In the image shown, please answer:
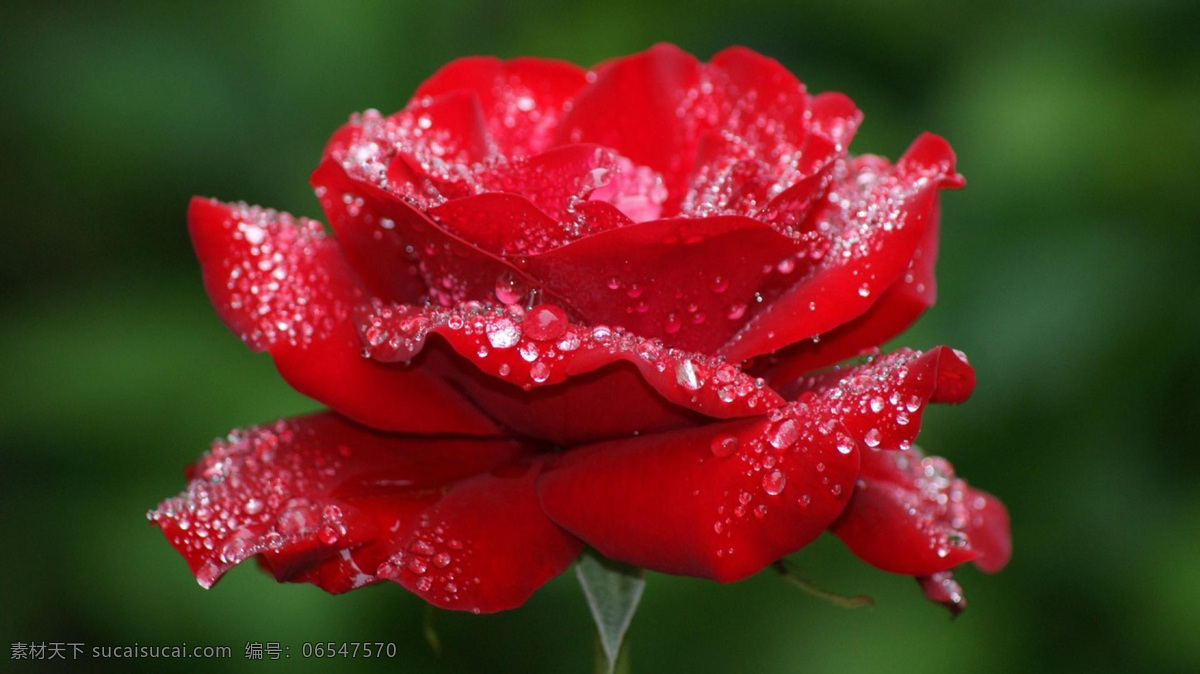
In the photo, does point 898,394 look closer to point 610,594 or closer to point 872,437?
→ point 872,437

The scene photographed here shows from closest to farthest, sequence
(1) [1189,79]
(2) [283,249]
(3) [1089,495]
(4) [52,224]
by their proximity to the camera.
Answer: (2) [283,249]
(3) [1089,495]
(1) [1189,79]
(4) [52,224]

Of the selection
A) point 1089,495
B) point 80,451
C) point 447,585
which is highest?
point 447,585

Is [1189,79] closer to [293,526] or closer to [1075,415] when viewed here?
[1075,415]

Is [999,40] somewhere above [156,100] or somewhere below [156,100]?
above

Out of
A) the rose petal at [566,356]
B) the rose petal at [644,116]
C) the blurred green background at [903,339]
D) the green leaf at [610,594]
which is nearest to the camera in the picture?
the rose petal at [566,356]

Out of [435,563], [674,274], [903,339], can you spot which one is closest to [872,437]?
[674,274]

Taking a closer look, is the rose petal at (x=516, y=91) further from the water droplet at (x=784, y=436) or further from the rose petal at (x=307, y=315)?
the water droplet at (x=784, y=436)

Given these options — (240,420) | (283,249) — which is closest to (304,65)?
(240,420)

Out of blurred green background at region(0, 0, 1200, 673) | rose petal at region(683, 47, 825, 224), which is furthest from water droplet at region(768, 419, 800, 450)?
blurred green background at region(0, 0, 1200, 673)

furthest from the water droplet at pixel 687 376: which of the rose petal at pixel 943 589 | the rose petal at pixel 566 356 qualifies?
the rose petal at pixel 943 589
